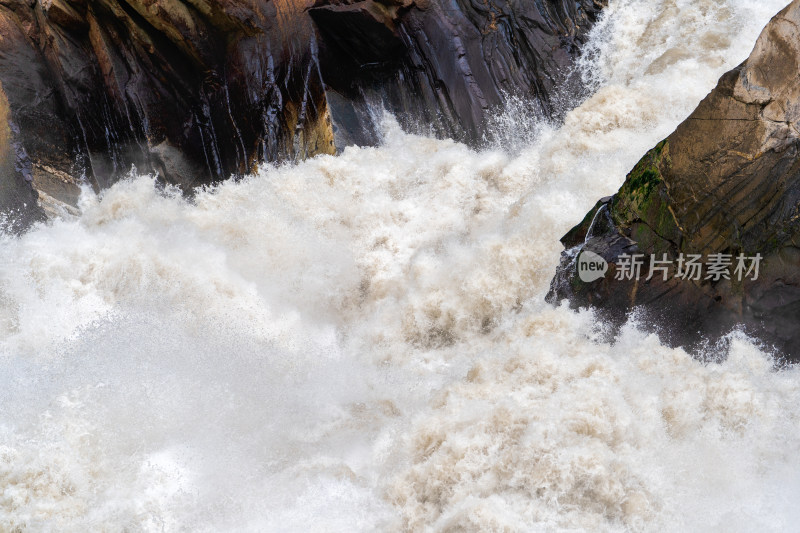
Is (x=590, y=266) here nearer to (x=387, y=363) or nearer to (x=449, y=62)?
(x=387, y=363)

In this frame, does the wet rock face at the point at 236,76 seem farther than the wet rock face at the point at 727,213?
Yes

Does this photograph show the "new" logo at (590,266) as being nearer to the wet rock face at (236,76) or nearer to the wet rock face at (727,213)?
the wet rock face at (727,213)

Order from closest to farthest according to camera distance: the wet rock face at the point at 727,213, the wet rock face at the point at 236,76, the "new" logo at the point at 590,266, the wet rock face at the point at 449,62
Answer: the wet rock face at the point at 727,213 → the "new" logo at the point at 590,266 → the wet rock face at the point at 236,76 → the wet rock face at the point at 449,62

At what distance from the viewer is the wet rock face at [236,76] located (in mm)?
6648

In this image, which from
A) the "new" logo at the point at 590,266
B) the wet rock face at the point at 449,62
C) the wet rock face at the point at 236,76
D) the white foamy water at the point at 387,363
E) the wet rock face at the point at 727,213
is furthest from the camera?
the wet rock face at the point at 449,62

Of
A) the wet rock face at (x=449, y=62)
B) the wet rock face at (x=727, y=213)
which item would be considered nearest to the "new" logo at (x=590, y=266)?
the wet rock face at (x=727, y=213)

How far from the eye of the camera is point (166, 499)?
11.4 ft

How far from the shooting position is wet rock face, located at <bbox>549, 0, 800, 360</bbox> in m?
3.50

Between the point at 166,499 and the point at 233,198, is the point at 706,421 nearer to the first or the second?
the point at 166,499

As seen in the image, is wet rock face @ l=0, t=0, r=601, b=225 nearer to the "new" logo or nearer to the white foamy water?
the white foamy water

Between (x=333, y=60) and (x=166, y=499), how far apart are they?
4.85 meters

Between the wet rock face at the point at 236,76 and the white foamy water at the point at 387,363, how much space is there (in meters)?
0.42

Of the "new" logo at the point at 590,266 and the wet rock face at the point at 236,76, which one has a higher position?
the wet rock face at the point at 236,76

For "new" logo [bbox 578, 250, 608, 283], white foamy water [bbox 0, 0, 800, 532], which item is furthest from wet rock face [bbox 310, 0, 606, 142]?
"new" logo [bbox 578, 250, 608, 283]
